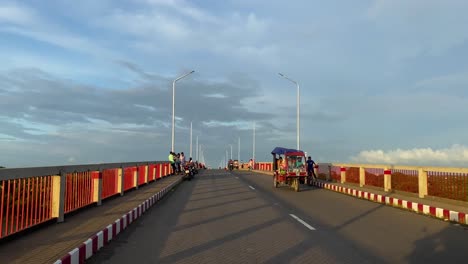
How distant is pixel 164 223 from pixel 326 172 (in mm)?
22036

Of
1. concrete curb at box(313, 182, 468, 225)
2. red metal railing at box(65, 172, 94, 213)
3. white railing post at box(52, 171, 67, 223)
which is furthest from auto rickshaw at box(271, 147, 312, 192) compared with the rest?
white railing post at box(52, 171, 67, 223)

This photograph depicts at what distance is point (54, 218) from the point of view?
1117cm

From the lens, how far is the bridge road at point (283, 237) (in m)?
8.23

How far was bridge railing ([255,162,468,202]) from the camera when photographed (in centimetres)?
1627

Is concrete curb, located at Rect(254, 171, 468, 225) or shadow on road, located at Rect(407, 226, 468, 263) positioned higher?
concrete curb, located at Rect(254, 171, 468, 225)

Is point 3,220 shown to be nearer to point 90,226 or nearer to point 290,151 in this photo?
point 90,226

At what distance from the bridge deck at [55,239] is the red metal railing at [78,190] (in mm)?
299

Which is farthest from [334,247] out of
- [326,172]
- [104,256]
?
[326,172]

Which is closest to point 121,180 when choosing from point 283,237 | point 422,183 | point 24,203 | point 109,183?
point 109,183

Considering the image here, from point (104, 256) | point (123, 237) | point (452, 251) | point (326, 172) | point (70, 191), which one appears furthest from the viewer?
point (326, 172)

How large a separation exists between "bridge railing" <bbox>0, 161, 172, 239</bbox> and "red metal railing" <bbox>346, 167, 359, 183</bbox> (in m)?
15.0

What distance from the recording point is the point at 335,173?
3128 cm

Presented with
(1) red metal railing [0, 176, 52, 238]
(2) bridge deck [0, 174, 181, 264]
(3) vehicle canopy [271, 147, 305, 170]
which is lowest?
(2) bridge deck [0, 174, 181, 264]

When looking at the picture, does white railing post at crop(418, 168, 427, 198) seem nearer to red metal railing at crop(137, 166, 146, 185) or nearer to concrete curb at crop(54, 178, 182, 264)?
concrete curb at crop(54, 178, 182, 264)
